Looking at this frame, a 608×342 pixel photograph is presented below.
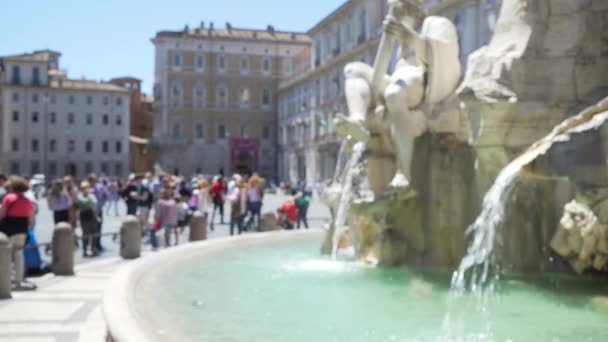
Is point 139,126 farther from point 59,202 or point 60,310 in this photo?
point 60,310

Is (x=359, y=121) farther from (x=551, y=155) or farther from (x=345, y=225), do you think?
(x=551, y=155)

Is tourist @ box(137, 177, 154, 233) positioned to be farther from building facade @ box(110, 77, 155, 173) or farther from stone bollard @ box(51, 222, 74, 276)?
building facade @ box(110, 77, 155, 173)

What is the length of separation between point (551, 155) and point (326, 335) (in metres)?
2.36

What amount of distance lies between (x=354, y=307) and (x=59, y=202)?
6.95 meters

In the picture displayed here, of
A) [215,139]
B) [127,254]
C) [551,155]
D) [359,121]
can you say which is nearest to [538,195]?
[551,155]

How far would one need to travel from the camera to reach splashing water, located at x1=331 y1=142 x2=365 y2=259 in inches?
308

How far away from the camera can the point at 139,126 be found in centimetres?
8375

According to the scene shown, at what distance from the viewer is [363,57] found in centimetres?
4766

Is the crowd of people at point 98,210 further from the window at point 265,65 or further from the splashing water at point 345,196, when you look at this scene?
the window at point 265,65

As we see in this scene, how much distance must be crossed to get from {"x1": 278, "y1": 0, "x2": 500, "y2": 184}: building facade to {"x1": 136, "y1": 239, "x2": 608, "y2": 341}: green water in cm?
2881

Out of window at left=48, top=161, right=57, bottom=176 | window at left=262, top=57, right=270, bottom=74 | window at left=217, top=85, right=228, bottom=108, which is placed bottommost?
window at left=48, top=161, right=57, bottom=176

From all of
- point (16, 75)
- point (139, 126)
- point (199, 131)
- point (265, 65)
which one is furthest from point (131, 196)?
point (139, 126)

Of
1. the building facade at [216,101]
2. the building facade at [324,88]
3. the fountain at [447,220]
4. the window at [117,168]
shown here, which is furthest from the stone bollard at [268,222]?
the window at [117,168]

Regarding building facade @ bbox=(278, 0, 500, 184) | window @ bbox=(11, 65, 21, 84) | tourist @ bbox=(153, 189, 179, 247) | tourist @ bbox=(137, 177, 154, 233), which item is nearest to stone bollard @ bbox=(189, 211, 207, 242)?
tourist @ bbox=(153, 189, 179, 247)
